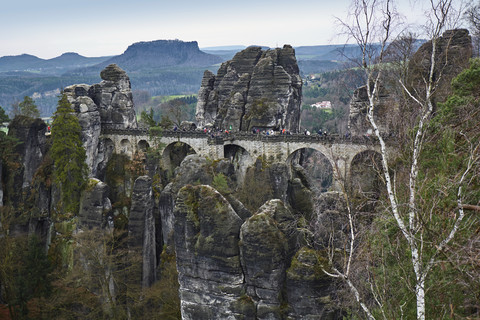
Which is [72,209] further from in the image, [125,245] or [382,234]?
[382,234]

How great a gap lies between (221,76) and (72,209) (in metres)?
26.6

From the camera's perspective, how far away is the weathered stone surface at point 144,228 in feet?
111

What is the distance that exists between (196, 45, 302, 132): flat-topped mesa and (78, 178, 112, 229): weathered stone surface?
16.4 meters

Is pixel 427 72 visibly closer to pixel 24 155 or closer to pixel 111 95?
pixel 111 95

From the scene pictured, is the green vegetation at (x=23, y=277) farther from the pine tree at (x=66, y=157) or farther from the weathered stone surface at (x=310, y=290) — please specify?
the weathered stone surface at (x=310, y=290)

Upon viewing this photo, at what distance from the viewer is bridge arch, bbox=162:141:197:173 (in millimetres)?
47094

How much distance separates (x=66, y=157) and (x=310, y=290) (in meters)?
29.7

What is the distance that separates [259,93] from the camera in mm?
45531

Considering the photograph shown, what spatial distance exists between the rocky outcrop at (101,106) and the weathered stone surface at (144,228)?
11530mm

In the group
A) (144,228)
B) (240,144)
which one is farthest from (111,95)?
(144,228)

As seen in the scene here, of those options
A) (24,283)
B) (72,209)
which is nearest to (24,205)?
(72,209)

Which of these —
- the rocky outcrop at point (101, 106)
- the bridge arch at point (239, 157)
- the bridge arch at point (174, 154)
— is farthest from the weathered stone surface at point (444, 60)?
the rocky outcrop at point (101, 106)

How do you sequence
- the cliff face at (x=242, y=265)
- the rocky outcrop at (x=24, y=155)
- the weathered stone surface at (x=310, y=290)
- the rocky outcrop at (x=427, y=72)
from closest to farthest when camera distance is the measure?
the weathered stone surface at (x=310, y=290)
the cliff face at (x=242, y=265)
the rocky outcrop at (x=427, y=72)
the rocky outcrop at (x=24, y=155)

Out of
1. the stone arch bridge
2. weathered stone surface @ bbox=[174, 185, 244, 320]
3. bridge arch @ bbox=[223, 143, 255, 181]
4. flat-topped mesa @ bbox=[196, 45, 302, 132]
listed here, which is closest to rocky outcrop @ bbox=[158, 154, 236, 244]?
weathered stone surface @ bbox=[174, 185, 244, 320]
